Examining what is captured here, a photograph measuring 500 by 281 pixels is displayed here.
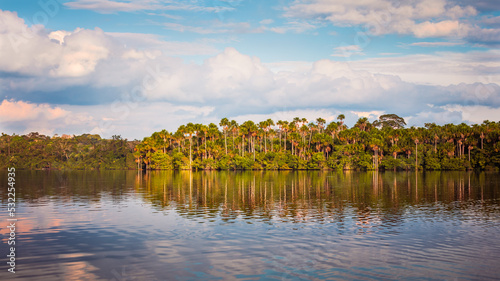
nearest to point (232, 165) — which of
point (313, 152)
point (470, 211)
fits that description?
point (313, 152)

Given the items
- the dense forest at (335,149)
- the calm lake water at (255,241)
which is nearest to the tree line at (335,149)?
the dense forest at (335,149)

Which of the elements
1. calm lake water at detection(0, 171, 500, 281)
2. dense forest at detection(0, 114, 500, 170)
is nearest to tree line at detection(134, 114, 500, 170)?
dense forest at detection(0, 114, 500, 170)

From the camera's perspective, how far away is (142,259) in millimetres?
23016

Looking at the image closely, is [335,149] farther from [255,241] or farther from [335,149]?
[255,241]

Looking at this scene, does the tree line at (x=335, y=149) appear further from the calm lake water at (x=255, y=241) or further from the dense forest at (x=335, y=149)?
the calm lake water at (x=255, y=241)

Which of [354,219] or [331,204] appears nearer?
[354,219]

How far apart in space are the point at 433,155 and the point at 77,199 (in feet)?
488

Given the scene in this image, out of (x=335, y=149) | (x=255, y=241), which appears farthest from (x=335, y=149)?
(x=255, y=241)

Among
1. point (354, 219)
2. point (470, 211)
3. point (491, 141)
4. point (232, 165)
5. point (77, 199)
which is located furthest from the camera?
point (232, 165)

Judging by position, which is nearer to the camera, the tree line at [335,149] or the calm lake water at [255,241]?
the calm lake water at [255,241]

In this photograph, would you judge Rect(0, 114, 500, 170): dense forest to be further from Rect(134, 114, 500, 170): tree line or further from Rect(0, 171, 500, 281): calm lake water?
Rect(0, 171, 500, 281): calm lake water

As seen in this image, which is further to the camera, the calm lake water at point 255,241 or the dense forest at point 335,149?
the dense forest at point 335,149

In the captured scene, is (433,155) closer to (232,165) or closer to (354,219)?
(232,165)

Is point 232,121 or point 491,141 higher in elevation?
point 232,121
